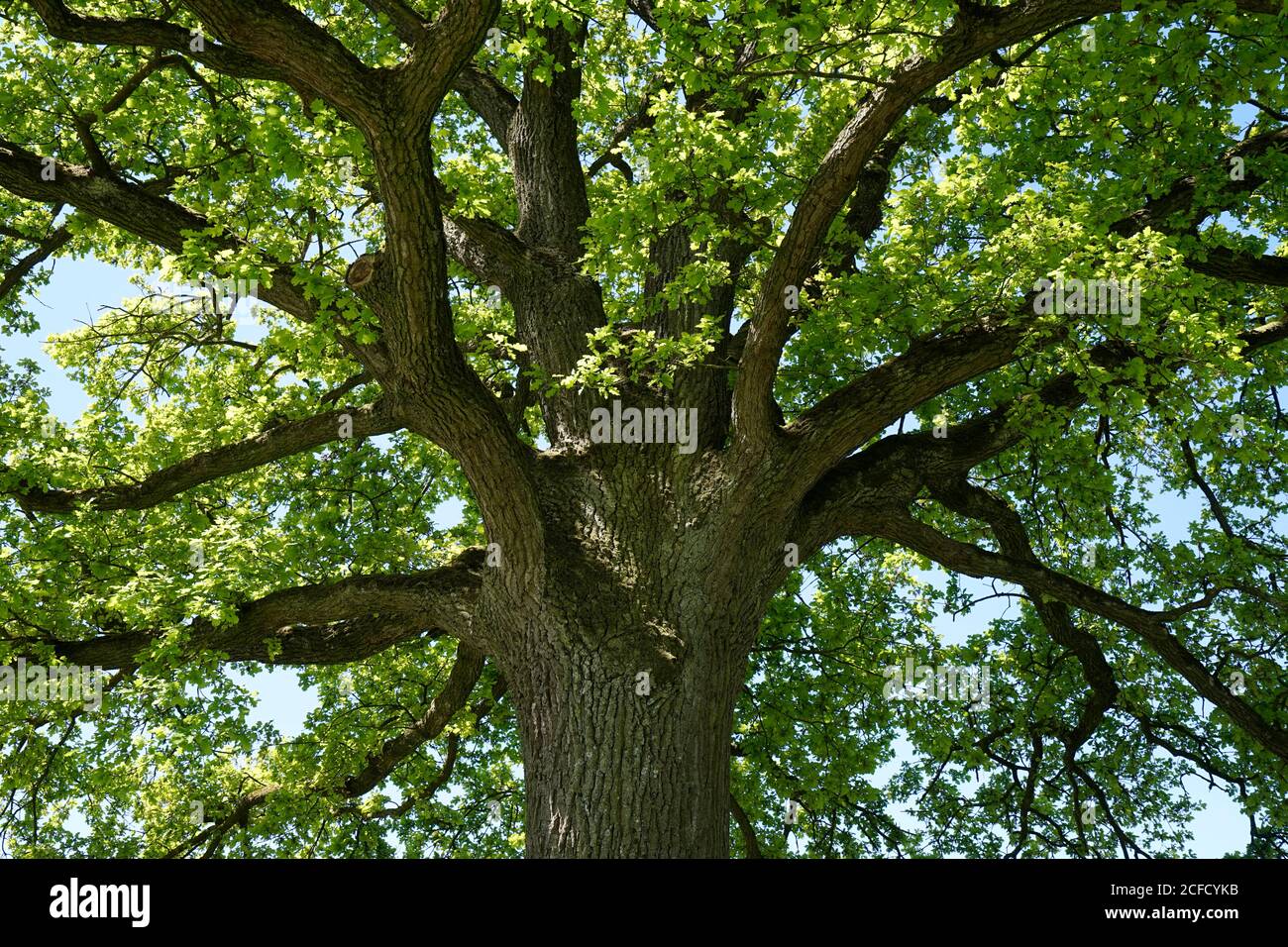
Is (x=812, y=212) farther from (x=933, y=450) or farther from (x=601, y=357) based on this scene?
(x=933, y=450)

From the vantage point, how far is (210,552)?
30.6 feet

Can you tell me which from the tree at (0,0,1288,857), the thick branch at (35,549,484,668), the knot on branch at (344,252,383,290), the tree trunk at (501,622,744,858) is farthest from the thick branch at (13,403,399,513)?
the tree trunk at (501,622,744,858)

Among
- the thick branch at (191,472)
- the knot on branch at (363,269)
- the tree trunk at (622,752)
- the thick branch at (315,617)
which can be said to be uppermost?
the knot on branch at (363,269)

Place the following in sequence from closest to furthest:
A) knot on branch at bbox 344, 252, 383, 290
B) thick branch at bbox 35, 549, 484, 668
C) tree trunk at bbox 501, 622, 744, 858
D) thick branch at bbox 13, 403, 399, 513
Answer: tree trunk at bbox 501, 622, 744, 858, knot on branch at bbox 344, 252, 383, 290, thick branch at bbox 35, 549, 484, 668, thick branch at bbox 13, 403, 399, 513

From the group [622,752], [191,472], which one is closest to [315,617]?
[191,472]

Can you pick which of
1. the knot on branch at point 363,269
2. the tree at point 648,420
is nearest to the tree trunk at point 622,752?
the tree at point 648,420

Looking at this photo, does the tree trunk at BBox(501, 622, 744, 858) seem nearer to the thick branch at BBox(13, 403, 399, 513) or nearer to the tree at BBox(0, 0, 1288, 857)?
the tree at BBox(0, 0, 1288, 857)

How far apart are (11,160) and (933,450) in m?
7.11

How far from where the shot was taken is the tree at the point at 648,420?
745 cm

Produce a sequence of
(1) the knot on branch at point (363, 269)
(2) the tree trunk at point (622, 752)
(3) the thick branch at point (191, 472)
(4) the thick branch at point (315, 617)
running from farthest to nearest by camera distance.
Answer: (3) the thick branch at point (191, 472)
(4) the thick branch at point (315, 617)
(1) the knot on branch at point (363, 269)
(2) the tree trunk at point (622, 752)

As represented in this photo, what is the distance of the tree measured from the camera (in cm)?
745

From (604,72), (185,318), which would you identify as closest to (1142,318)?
(604,72)

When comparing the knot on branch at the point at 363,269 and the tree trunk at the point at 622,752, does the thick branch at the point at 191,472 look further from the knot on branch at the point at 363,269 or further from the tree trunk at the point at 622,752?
the tree trunk at the point at 622,752

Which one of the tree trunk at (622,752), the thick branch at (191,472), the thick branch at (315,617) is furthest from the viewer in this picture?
the thick branch at (191,472)
